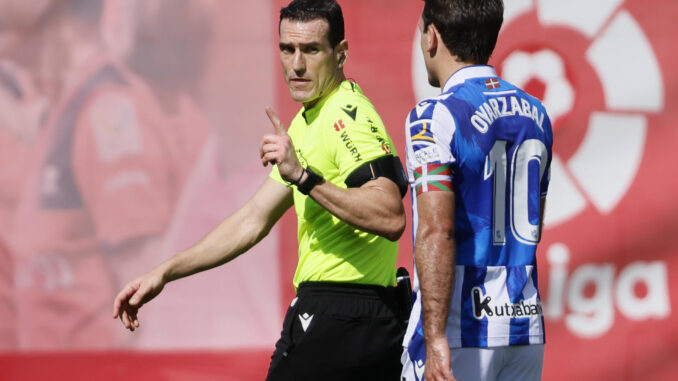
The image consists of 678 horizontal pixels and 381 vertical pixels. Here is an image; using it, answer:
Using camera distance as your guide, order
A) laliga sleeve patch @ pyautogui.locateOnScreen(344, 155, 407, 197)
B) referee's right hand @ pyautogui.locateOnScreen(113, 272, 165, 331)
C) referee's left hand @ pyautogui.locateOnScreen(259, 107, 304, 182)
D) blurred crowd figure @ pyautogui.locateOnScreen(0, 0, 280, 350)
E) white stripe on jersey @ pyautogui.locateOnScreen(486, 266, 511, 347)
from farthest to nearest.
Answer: blurred crowd figure @ pyautogui.locateOnScreen(0, 0, 280, 350) < referee's right hand @ pyautogui.locateOnScreen(113, 272, 165, 331) < laliga sleeve patch @ pyautogui.locateOnScreen(344, 155, 407, 197) < referee's left hand @ pyautogui.locateOnScreen(259, 107, 304, 182) < white stripe on jersey @ pyautogui.locateOnScreen(486, 266, 511, 347)

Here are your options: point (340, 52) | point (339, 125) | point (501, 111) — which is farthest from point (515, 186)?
point (340, 52)

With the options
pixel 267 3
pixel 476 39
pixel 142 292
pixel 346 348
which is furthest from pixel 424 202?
pixel 267 3

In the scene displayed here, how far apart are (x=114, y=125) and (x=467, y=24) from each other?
10.8 feet

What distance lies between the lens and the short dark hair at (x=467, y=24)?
9.83 ft

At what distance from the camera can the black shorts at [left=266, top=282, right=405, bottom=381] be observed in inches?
143

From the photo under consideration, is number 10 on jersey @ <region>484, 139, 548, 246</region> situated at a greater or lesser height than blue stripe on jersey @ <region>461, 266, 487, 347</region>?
greater

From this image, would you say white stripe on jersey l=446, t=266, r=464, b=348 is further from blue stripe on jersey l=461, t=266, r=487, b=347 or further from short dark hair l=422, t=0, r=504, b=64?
short dark hair l=422, t=0, r=504, b=64

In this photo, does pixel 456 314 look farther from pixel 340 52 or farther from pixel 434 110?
pixel 340 52

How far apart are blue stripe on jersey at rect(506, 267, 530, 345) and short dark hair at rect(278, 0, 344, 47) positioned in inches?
53.4

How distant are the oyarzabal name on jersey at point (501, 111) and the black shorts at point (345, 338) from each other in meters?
0.98

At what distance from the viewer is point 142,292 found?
371 cm

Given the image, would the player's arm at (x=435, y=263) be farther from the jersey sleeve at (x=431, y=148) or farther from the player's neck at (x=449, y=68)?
the player's neck at (x=449, y=68)

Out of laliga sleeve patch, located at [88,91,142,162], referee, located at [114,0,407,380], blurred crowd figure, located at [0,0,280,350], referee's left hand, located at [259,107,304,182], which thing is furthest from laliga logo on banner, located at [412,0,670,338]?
referee's left hand, located at [259,107,304,182]

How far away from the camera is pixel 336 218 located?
3672mm
